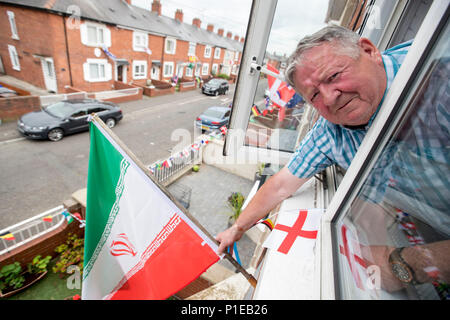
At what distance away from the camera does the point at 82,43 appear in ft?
49.3

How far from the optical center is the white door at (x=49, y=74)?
14609 mm

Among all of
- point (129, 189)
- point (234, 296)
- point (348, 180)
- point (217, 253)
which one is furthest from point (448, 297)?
point (234, 296)

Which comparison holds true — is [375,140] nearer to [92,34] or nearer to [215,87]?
[92,34]

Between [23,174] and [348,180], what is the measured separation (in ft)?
30.0

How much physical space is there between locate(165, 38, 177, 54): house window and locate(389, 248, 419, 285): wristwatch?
26036 millimetres

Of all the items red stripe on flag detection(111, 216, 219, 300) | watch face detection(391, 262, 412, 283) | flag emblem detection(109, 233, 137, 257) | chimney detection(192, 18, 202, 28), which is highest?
chimney detection(192, 18, 202, 28)

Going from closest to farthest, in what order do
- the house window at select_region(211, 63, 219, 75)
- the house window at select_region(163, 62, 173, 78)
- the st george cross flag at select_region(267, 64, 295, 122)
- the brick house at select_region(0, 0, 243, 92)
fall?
the st george cross flag at select_region(267, 64, 295, 122) → the brick house at select_region(0, 0, 243, 92) → the house window at select_region(163, 62, 173, 78) → the house window at select_region(211, 63, 219, 75)

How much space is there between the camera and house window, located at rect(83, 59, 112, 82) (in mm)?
15812

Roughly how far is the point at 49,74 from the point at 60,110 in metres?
8.16

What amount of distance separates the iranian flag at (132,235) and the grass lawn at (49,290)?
250cm

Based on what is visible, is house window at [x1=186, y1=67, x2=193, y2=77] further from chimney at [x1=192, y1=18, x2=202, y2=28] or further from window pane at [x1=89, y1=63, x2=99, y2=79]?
window pane at [x1=89, y1=63, x2=99, y2=79]

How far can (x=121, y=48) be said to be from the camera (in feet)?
58.7

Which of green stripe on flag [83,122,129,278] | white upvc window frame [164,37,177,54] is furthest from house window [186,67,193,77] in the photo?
green stripe on flag [83,122,129,278]

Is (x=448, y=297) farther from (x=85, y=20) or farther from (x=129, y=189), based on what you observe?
(x=85, y=20)
